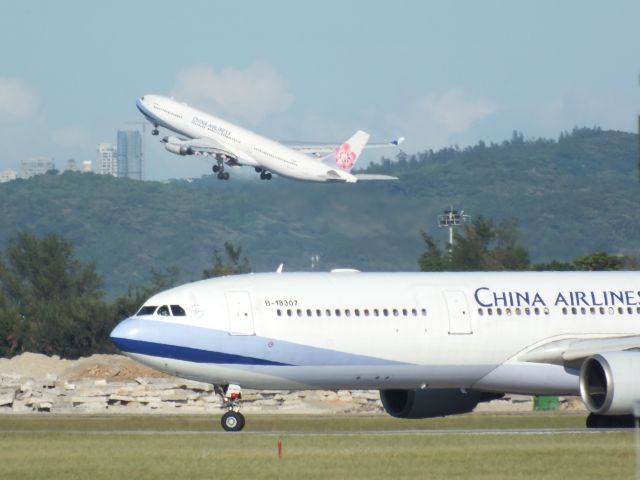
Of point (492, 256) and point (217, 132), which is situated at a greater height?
point (217, 132)

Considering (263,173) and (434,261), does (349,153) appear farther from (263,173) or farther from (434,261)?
(434,261)

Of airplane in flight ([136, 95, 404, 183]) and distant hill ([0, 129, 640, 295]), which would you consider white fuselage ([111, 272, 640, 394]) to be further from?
airplane in flight ([136, 95, 404, 183])

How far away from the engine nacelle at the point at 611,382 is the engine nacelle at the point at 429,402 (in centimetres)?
449

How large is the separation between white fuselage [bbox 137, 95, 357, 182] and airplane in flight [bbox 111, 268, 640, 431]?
61024 millimetres

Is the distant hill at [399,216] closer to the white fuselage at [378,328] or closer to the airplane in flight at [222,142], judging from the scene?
the airplane in flight at [222,142]

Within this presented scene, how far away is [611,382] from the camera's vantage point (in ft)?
116

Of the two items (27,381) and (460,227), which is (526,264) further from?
(27,381)

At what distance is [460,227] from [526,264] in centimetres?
1349

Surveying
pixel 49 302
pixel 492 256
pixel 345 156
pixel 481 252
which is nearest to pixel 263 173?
pixel 345 156

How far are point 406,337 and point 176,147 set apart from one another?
6632 centimetres

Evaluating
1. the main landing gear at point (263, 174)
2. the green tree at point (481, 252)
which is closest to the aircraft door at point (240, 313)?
the green tree at point (481, 252)

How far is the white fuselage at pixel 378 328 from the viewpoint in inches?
1455

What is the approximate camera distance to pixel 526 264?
84.1m

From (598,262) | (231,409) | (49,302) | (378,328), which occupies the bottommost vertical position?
(231,409)
